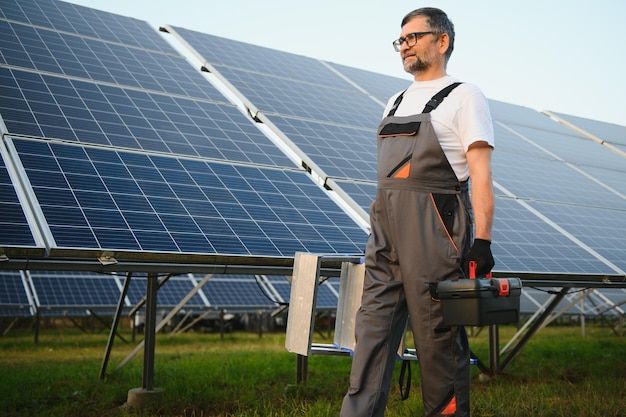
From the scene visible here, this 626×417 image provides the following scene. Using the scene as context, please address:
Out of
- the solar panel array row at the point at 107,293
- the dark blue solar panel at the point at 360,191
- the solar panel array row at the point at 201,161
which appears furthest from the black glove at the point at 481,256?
the solar panel array row at the point at 107,293

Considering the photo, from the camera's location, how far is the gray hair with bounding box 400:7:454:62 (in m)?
3.26

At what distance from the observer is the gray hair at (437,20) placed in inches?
128

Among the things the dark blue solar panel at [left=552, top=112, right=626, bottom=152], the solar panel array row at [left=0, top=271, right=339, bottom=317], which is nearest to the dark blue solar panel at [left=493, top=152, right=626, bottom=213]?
the dark blue solar panel at [left=552, top=112, right=626, bottom=152]

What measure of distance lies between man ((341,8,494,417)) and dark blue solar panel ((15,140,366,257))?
2.06m

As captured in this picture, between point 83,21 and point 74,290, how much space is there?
19.6ft

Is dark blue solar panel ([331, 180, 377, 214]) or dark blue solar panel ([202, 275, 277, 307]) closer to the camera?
dark blue solar panel ([331, 180, 377, 214])

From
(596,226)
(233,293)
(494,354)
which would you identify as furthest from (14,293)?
(596,226)

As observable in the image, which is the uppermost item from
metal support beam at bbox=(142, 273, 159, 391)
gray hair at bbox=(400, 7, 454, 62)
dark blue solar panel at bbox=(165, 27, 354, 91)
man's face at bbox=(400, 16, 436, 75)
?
dark blue solar panel at bbox=(165, 27, 354, 91)

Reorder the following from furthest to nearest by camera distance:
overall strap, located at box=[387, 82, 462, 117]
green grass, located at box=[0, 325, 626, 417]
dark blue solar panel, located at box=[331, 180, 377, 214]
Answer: dark blue solar panel, located at box=[331, 180, 377, 214] < green grass, located at box=[0, 325, 626, 417] < overall strap, located at box=[387, 82, 462, 117]

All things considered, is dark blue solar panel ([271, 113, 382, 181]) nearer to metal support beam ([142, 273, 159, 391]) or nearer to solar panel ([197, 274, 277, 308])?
metal support beam ([142, 273, 159, 391])

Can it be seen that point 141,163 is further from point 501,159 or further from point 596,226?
point 501,159

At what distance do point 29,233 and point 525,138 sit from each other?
9478 mm

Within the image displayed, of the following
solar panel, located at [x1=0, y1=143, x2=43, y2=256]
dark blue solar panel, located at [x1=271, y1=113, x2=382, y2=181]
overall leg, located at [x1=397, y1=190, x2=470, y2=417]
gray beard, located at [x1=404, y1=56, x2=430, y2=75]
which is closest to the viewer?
overall leg, located at [x1=397, y1=190, x2=470, y2=417]

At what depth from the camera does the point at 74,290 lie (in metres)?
13.9
